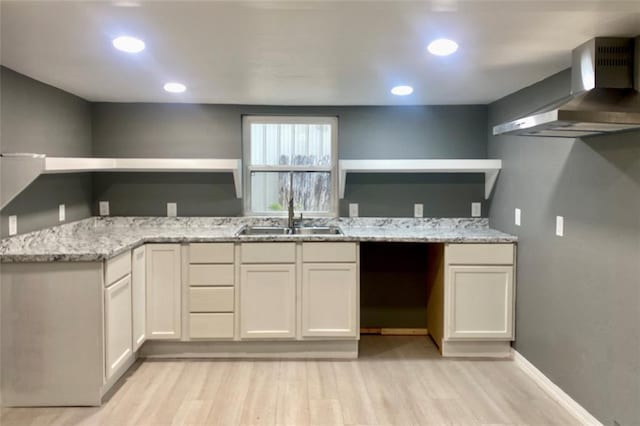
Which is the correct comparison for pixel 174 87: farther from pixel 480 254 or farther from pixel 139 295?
pixel 480 254

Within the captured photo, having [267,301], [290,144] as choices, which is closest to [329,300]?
[267,301]

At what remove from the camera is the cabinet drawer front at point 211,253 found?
11.1 ft

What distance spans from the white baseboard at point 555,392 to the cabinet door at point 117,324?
2698 millimetres

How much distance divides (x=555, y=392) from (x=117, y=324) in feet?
8.99

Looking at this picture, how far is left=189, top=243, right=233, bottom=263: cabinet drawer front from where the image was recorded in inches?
133

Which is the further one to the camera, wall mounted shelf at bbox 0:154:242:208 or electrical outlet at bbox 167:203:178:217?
electrical outlet at bbox 167:203:178:217

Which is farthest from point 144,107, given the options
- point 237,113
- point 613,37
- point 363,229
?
point 613,37

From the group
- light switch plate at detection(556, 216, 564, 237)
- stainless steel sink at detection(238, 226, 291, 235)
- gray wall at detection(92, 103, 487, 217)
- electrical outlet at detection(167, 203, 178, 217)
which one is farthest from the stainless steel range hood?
electrical outlet at detection(167, 203, 178, 217)

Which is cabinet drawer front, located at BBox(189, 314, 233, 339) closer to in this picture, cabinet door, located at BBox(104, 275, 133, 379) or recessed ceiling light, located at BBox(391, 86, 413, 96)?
cabinet door, located at BBox(104, 275, 133, 379)

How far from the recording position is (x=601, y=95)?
2.11 m

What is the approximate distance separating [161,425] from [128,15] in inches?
81.2

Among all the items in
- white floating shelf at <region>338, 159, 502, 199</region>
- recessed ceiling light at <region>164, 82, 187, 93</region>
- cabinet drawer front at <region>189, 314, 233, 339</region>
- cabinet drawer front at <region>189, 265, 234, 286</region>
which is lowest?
cabinet drawer front at <region>189, 314, 233, 339</region>

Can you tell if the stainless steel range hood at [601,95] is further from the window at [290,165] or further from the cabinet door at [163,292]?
the cabinet door at [163,292]

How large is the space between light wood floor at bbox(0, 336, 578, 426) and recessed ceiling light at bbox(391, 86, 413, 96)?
6.56ft
